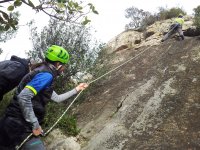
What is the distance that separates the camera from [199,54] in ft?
45.3

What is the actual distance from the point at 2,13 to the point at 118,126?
209 inches

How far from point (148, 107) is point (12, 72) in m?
4.89

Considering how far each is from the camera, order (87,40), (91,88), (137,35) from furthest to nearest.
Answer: (137,35) < (87,40) < (91,88)

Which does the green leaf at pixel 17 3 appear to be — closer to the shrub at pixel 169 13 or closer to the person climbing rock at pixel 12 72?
the person climbing rock at pixel 12 72

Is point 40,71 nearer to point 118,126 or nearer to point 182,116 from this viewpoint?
point 118,126

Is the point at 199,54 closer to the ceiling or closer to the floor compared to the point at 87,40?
closer to the floor

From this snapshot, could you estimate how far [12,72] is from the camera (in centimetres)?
633

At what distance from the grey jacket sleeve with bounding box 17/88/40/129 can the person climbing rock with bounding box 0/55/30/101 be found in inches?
30.1

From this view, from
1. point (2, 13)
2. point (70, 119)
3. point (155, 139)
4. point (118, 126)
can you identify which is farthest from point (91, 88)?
point (2, 13)

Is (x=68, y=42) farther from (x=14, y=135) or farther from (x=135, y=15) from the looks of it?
(x=135, y=15)

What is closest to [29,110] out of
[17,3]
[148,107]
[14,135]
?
[14,135]

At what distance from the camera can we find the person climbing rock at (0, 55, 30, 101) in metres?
6.30

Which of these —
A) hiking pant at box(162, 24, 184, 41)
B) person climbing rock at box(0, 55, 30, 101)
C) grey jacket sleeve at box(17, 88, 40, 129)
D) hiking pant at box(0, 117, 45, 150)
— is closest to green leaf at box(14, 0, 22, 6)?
grey jacket sleeve at box(17, 88, 40, 129)

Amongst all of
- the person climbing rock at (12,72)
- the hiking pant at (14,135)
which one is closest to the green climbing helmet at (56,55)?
the person climbing rock at (12,72)
